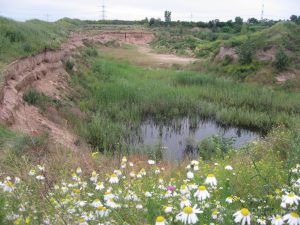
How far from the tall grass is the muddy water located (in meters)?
0.49

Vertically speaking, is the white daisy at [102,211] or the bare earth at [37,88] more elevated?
the white daisy at [102,211]

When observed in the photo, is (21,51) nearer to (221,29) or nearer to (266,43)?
(266,43)

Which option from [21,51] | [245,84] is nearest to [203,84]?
[245,84]

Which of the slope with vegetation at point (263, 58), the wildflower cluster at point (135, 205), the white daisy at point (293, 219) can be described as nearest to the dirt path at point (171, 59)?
the slope with vegetation at point (263, 58)

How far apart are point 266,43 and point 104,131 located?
16679 mm

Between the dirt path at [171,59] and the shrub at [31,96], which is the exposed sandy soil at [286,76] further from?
the shrub at [31,96]

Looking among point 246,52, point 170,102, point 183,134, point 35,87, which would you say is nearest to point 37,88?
point 35,87

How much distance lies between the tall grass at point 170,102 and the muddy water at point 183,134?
19.4 inches

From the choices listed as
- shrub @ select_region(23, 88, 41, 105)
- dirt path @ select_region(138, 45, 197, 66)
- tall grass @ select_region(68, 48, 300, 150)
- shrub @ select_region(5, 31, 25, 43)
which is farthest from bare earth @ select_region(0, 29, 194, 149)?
dirt path @ select_region(138, 45, 197, 66)

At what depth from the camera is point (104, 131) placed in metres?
12.7

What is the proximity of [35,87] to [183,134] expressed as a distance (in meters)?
5.78

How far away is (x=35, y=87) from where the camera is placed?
14.4m

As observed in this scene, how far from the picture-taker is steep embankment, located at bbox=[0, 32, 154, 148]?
1059 cm

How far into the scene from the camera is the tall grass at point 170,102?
14.5 meters
